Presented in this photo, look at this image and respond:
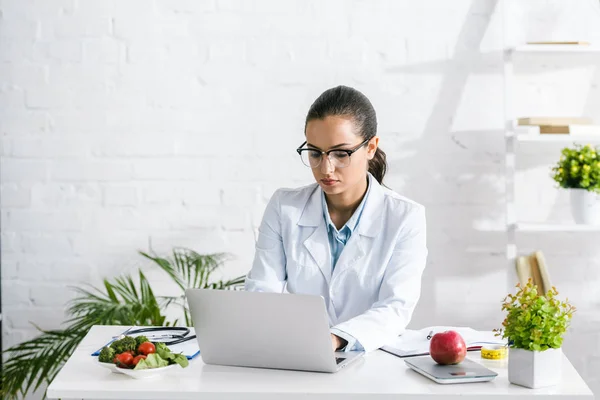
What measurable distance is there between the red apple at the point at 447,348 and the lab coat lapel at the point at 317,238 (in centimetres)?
56

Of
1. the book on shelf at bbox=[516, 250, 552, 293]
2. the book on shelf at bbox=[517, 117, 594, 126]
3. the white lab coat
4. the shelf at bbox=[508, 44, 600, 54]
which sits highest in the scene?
the shelf at bbox=[508, 44, 600, 54]

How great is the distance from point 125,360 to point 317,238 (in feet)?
2.46

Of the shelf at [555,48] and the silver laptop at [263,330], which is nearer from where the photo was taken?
the silver laptop at [263,330]

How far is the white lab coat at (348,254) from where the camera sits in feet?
7.01

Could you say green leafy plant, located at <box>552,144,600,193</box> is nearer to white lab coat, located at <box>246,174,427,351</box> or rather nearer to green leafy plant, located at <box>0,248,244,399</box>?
white lab coat, located at <box>246,174,427,351</box>

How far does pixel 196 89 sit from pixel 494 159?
1.17m

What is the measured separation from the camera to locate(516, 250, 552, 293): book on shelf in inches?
114

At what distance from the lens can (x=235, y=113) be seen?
10.1 feet

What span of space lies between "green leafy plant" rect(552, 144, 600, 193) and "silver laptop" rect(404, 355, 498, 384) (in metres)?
1.32

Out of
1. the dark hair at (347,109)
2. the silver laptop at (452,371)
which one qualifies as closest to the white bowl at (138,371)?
the silver laptop at (452,371)

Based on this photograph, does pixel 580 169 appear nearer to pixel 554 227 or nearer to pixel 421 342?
pixel 554 227

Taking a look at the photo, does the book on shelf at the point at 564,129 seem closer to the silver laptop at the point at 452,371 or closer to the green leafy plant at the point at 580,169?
the green leafy plant at the point at 580,169

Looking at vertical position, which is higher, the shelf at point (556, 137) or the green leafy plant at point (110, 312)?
the shelf at point (556, 137)

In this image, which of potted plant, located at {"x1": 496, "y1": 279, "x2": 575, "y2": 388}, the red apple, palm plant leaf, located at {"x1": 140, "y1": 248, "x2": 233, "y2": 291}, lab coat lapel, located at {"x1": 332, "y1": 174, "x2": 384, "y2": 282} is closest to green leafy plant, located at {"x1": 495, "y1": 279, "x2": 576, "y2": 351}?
potted plant, located at {"x1": 496, "y1": 279, "x2": 575, "y2": 388}
